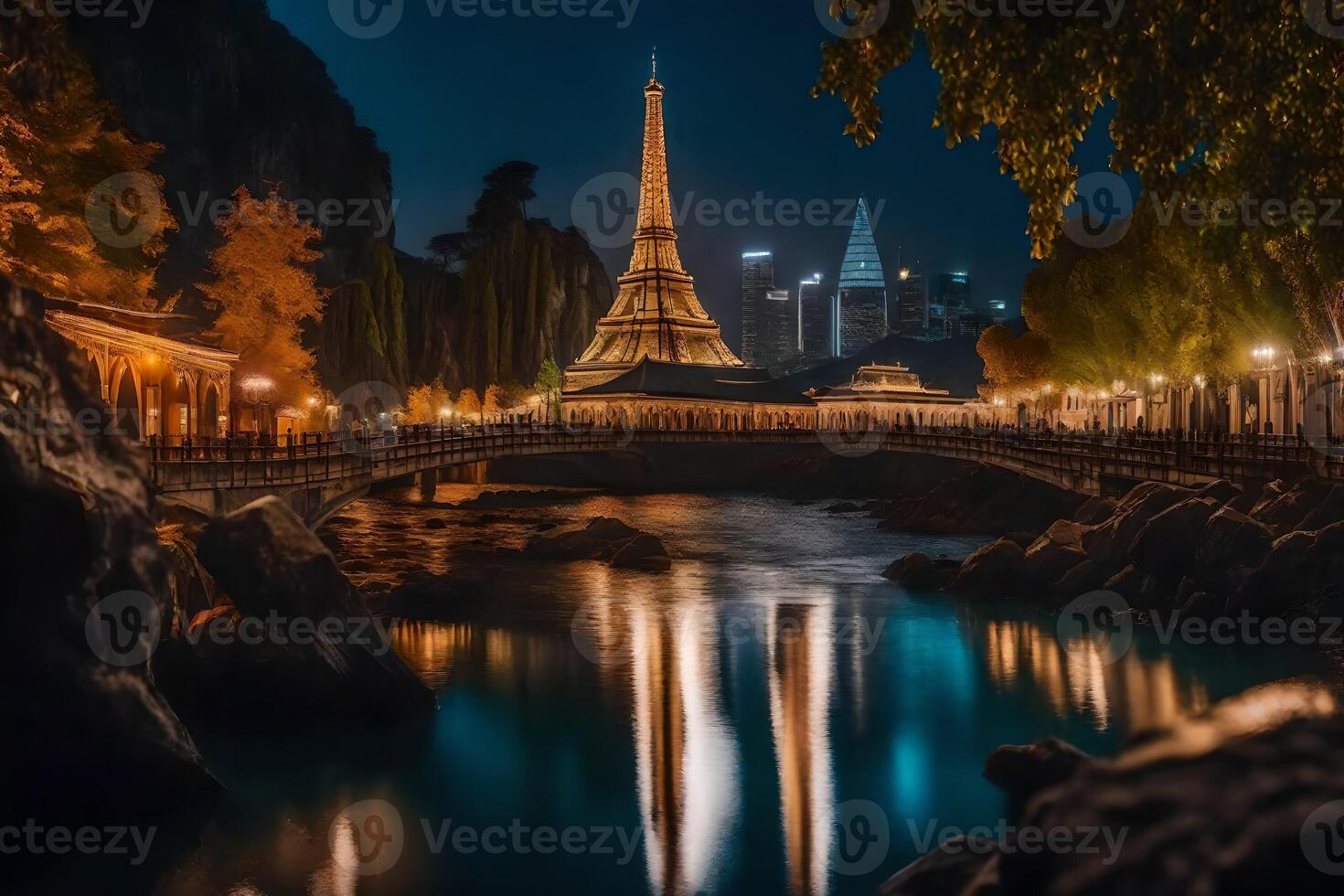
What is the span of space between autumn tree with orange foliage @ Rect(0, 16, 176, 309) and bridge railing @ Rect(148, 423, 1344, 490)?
7.25 metres

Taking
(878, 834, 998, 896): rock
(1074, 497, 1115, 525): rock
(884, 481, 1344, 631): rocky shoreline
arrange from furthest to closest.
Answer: (1074, 497, 1115, 525): rock < (884, 481, 1344, 631): rocky shoreline < (878, 834, 998, 896): rock

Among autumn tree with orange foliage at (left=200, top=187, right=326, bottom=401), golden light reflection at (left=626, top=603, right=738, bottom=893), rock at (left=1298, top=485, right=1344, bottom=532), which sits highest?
autumn tree with orange foliage at (left=200, top=187, right=326, bottom=401)

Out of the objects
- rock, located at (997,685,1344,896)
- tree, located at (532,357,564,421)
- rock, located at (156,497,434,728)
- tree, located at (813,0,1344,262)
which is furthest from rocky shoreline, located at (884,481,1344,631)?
tree, located at (532,357,564,421)

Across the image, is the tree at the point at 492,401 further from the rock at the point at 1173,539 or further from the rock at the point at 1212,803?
the rock at the point at 1212,803

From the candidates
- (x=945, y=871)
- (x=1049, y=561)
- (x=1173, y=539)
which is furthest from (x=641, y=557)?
(x=945, y=871)

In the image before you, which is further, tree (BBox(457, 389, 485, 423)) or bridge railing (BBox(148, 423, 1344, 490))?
tree (BBox(457, 389, 485, 423))

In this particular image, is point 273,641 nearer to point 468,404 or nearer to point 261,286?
point 261,286

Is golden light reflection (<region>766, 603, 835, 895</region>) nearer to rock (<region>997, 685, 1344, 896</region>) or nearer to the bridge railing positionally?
rock (<region>997, 685, 1344, 896</region>)

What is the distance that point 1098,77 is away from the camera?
38.5ft

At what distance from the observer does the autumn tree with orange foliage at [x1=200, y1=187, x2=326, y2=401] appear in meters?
55.6

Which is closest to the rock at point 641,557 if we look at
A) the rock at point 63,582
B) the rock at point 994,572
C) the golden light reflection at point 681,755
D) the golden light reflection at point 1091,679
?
the golden light reflection at point 681,755

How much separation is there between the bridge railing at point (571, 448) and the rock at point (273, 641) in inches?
462

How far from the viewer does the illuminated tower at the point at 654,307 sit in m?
127

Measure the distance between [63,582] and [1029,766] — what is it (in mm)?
14648
